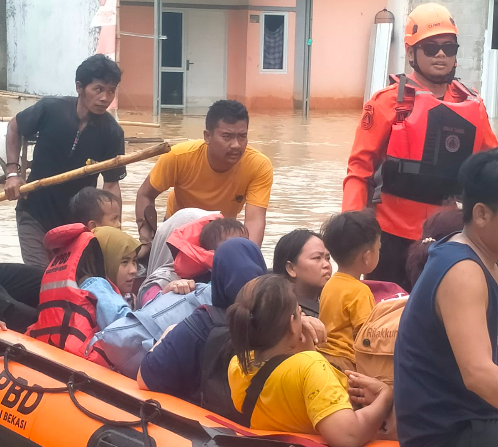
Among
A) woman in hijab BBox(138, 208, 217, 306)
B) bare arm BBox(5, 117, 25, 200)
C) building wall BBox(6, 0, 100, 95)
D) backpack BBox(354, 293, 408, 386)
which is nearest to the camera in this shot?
Result: backpack BBox(354, 293, 408, 386)

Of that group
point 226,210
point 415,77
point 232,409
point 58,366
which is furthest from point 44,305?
point 415,77

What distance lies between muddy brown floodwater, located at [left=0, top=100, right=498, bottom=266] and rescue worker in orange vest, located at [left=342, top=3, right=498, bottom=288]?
3027 mm

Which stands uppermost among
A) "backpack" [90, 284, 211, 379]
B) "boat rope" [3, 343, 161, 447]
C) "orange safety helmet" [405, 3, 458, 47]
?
"orange safety helmet" [405, 3, 458, 47]

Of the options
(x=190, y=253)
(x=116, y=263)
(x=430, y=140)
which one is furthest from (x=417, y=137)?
(x=116, y=263)

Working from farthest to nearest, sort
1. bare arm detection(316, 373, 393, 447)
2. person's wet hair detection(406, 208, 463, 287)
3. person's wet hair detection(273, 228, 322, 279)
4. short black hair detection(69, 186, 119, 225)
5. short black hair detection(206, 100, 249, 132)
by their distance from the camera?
1. short black hair detection(206, 100, 249, 132)
2. short black hair detection(69, 186, 119, 225)
3. person's wet hair detection(273, 228, 322, 279)
4. person's wet hair detection(406, 208, 463, 287)
5. bare arm detection(316, 373, 393, 447)

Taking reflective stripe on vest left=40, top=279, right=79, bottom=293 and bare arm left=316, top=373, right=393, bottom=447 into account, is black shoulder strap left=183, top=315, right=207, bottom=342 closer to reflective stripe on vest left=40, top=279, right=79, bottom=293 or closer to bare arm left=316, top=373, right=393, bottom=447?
bare arm left=316, top=373, right=393, bottom=447

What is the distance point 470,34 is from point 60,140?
16.3m

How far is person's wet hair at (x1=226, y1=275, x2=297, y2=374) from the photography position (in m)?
2.51

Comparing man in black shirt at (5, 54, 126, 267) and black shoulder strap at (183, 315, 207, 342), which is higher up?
man in black shirt at (5, 54, 126, 267)

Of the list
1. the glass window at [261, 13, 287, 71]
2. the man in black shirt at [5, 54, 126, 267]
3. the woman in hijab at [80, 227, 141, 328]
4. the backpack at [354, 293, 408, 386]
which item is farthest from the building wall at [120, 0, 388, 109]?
the backpack at [354, 293, 408, 386]

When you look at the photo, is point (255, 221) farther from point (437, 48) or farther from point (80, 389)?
point (80, 389)

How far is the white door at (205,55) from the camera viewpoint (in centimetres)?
2259

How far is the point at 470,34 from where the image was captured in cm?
1969

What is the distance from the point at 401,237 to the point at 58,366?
1.69 metres
